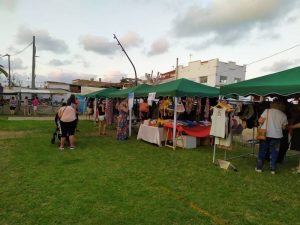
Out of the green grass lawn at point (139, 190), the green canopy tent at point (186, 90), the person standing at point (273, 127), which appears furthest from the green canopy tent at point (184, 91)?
the person standing at point (273, 127)

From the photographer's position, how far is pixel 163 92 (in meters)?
8.94

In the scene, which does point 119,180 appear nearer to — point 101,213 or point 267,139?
point 101,213

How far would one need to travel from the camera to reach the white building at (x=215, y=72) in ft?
91.6

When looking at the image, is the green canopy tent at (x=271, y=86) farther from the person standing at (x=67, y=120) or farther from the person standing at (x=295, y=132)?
the person standing at (x=67, y=120)

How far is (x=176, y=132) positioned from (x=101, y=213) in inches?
219

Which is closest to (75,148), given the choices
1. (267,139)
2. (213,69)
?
(267,139)

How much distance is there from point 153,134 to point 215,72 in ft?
66.8

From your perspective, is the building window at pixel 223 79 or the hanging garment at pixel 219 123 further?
the building window at pixel 223 79

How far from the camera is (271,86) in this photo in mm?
5559

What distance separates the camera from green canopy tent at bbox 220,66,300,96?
206 inches

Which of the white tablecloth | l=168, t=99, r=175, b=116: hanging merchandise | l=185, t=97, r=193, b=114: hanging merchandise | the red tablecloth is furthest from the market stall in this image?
l=185, t=97, r=193, b=114: hanging merchandise

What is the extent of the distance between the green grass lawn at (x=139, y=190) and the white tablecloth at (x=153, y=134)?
1614mm

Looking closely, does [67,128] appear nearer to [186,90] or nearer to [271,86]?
[186,90]

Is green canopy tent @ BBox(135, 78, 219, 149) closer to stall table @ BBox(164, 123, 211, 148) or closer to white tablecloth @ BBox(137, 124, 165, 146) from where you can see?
stall table @ BBox(164, 123, 211, 148)
